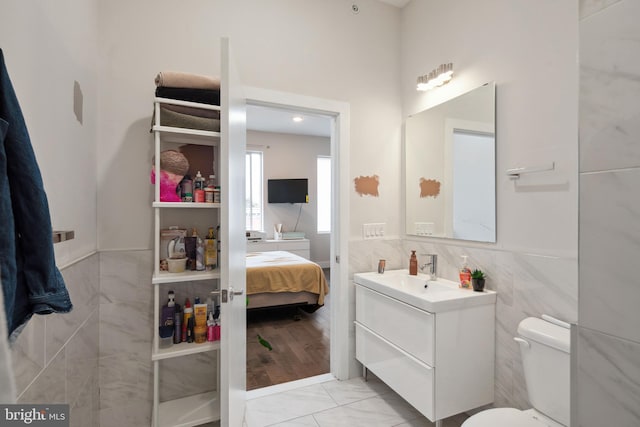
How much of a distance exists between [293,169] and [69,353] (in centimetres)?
519

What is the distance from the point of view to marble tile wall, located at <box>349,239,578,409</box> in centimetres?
138

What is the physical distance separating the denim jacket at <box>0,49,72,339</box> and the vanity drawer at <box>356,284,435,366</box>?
1.53 metres

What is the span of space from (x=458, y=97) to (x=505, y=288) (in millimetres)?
1203

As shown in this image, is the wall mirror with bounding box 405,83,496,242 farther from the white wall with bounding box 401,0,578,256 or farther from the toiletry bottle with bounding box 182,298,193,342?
the toiletry bottle with bounding box 182,298,193,342

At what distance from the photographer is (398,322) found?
178cm

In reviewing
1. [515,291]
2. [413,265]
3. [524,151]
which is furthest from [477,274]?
[524,151]

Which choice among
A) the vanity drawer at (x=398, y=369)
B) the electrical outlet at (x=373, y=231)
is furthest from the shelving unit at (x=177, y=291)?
the electrical outlet at (x=373, y=231)

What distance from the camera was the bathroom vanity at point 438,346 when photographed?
5.07ft

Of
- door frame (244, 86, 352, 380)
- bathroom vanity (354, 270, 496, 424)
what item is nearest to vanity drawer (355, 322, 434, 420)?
bathroom vanity (354, 270, 496, 424)

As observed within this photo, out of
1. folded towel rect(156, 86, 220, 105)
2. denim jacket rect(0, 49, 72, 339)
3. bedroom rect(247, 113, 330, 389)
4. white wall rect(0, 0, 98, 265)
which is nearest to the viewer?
denim jacket rect(0, 49, 72, 339)

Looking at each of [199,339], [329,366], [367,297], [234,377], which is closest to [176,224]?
[199,339]

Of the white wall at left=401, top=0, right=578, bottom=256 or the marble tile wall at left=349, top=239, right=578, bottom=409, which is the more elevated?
the white wall at left=401, top=0, right=578, bottom=256

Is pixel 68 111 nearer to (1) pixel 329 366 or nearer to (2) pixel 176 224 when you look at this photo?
(2) pixel 176 224

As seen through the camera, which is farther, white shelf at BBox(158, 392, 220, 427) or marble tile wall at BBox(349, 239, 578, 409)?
white shelf at BBox(158, 392, 220, 427)
